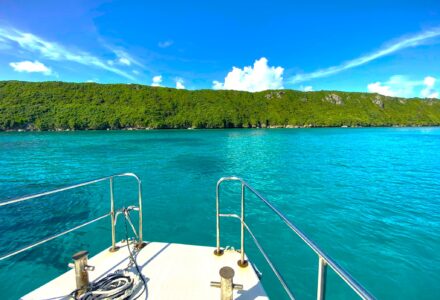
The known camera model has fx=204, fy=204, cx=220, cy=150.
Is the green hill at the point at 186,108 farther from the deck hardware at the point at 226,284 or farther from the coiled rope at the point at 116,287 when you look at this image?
the deck hardware at the point at 226,284

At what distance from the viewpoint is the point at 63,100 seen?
106 meters

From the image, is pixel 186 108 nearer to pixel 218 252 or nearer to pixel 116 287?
pixel 218 252

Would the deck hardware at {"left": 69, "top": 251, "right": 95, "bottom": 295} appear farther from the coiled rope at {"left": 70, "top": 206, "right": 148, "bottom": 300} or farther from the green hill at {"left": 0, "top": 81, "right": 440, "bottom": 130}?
the green hill at {"left": 0, "top": 81, "right": 440, "bottom": 130}

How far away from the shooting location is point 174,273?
329 centimetres

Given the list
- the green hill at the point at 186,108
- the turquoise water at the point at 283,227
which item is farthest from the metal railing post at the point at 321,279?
the green hill at the point at 186,108

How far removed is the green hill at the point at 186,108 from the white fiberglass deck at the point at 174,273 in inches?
4454

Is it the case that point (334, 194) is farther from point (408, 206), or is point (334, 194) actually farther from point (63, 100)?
point (63, 100)

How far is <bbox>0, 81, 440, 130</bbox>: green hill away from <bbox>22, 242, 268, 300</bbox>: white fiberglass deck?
113132mm

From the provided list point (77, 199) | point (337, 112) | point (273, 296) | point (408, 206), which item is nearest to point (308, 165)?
point (408, 206)

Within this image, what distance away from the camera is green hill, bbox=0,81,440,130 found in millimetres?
94562

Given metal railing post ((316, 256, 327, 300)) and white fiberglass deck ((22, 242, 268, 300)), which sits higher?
metal railing post ((316, 256, 327, 300))

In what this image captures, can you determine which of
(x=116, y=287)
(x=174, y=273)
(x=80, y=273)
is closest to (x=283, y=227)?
(x=174, y=273)

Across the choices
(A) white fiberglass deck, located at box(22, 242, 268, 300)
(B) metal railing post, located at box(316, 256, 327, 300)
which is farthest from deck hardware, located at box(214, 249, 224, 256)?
(B) metal railing post, located at box(316, 256, 327, 300)

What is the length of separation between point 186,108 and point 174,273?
136 meters
